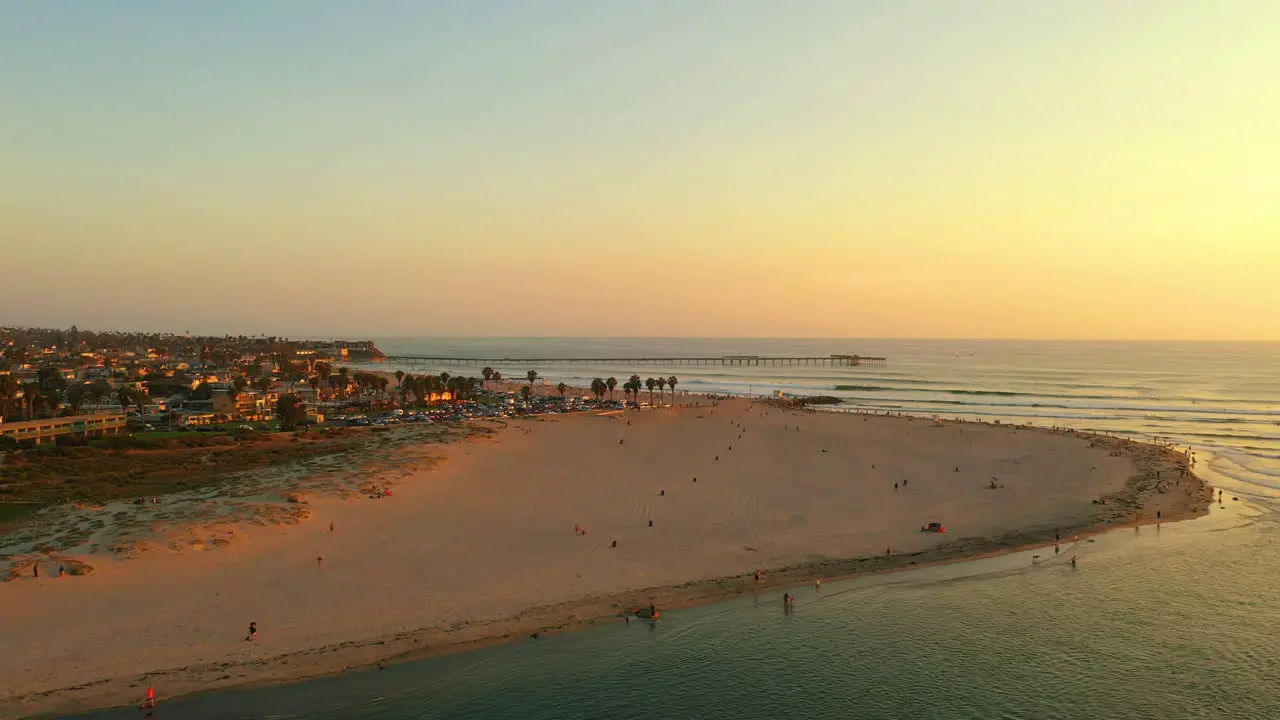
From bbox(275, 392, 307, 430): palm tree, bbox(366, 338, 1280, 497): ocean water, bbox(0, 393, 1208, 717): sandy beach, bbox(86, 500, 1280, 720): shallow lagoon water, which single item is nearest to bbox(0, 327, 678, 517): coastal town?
bbox(275, 392, 307, 430): palm tree

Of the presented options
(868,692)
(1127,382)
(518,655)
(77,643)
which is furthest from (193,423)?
(1127,382)

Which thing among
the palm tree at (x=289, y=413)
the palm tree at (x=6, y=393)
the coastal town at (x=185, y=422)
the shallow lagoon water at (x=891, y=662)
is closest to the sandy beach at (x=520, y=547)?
the shallow lagoon water at (x=891, y=662)

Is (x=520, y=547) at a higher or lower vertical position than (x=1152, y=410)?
lower

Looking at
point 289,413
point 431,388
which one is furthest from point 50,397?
point 431,388

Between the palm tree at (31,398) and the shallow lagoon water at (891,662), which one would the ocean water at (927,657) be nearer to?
the shallow lagoon water at (891,662)

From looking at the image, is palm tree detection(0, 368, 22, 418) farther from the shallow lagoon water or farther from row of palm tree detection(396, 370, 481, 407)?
the shallow lagoon water

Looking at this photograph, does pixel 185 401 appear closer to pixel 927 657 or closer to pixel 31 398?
pixel 31 398
